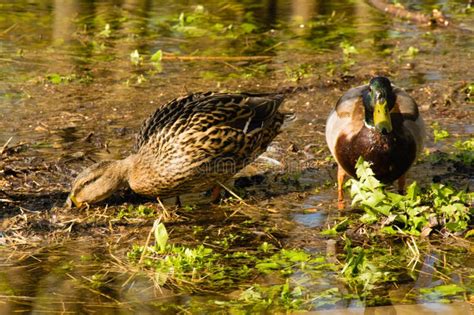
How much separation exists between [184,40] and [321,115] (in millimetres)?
2951

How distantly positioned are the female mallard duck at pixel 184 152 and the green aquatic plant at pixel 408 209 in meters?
1.00

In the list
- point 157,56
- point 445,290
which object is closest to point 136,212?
point 445,290

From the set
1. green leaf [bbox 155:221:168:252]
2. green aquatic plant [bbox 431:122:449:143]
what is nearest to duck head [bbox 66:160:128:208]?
green leaf [bbox 155:221:168:252]

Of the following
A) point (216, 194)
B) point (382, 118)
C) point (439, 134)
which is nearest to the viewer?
point (382, 118)

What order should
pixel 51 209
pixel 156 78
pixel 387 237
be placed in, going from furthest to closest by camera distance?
pixel 156 78 → pixel 51 209 → pixel 387 237

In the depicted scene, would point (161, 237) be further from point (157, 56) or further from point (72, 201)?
point (157, 56)

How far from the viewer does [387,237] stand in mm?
6582

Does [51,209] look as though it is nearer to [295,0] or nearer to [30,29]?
[30,29]

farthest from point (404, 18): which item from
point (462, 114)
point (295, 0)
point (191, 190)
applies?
point (191, 190)

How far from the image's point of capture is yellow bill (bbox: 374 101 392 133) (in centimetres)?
684

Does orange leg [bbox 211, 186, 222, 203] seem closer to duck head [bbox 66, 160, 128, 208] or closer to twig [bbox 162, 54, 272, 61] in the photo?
duck head [bbox 66, 160, 128, 208]

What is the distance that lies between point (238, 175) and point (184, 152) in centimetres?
92

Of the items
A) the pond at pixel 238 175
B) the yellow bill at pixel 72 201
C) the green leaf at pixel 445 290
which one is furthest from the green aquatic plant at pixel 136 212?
the green leaf at pixel 445 290

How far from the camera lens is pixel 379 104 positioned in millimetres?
6914
